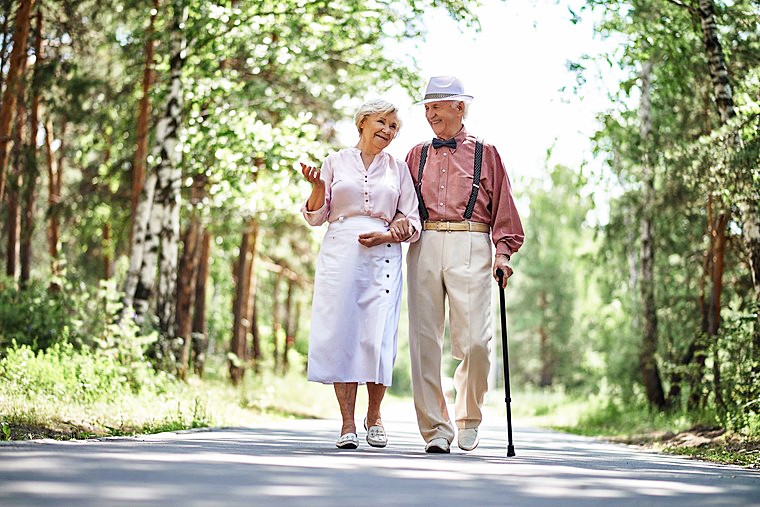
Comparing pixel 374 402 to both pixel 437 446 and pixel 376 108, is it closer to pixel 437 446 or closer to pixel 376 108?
pixel 437 446

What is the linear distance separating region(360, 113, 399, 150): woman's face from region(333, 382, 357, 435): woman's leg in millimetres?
1768

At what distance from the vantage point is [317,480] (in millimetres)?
5297

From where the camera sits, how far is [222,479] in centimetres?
512

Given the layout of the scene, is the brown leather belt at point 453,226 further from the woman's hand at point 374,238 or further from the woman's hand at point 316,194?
the woman's hand at point 316,194

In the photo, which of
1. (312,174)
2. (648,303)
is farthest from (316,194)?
(648,303)

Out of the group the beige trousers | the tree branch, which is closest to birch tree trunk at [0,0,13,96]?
the tree branch

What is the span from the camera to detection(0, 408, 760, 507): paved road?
4555 millimetres

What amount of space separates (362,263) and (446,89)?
58.2 inches

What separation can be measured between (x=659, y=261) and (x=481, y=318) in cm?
1317

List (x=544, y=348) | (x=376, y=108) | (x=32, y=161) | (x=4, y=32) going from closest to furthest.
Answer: (x=376, y=108), (x=4, y=32), (x=32, y=161), (x=544, y=348)

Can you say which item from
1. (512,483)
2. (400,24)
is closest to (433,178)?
(512,483)

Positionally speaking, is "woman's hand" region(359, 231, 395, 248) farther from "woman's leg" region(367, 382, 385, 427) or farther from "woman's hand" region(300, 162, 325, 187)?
"woman's leg" region(367, 382, 385, 427)

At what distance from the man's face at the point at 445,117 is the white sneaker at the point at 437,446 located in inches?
90.8

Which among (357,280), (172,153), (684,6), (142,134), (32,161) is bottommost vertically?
(357,280)
